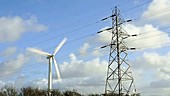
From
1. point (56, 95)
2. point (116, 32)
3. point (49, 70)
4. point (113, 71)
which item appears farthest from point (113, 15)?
point (56, 95)

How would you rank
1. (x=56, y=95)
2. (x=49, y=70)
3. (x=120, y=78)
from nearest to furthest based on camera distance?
(x=120, y=78), (x=49, y=70), (x=56, y=95)

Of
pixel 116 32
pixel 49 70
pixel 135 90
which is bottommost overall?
pixel 135 90

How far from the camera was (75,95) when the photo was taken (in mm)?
117688

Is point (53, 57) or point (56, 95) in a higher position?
point (53, 57)

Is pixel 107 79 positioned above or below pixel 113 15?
below

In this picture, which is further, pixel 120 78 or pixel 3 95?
pixel 3 95

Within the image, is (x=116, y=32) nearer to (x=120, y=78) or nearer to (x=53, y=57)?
(x=120, y=78)

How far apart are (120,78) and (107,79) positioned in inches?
110

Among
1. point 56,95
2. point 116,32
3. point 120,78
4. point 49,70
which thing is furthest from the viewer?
point 56,95

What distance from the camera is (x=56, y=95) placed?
11362 cm

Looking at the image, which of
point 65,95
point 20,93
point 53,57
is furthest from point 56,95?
point 53,57

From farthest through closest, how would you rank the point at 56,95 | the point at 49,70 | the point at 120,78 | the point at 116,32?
1. the point at 56,95
2. the point at 49,70
3. the point at 116,32
4. the point at 120,78

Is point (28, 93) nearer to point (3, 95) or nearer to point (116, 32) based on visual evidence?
point (3, 95)

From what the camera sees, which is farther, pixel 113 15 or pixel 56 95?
pixel 56 95
